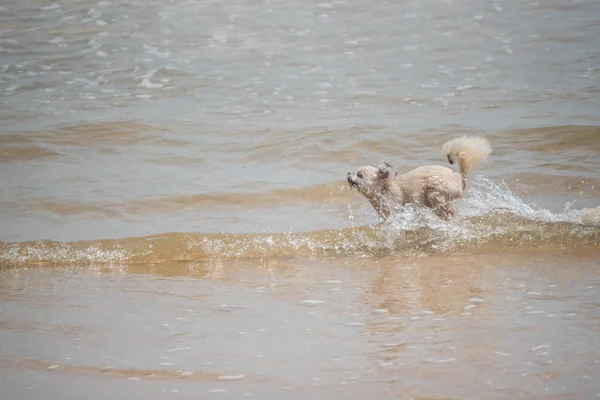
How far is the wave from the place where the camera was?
8664 millimetres

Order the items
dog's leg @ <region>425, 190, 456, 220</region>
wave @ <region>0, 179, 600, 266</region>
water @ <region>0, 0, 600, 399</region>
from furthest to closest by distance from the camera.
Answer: dog's leg @ <region>425, 190, 456, 220</region> → wave @ <region>0, 179, 600, 266</region> → water @ <region>0, 0, 600, 399</region>

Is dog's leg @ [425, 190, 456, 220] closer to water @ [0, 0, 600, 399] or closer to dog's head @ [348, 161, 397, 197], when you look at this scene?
water @ [0, 0, 600, 399]

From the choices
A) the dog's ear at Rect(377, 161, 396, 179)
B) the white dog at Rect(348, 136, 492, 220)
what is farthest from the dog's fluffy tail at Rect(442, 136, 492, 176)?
the dog's ear at Rect(377, 161, 396, 179)

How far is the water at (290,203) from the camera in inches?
216

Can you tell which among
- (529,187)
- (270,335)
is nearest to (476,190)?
(529,187)

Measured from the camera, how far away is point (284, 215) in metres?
10.5

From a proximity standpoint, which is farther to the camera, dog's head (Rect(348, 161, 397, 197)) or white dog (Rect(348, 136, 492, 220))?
dog's head (Rect(348, 161, 397, 197))

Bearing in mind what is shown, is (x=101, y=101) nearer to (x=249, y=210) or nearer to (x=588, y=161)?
(x=249, y=210)

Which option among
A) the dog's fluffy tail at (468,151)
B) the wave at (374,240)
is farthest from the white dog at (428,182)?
the wave at (374,240)

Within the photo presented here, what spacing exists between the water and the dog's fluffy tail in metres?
0.65

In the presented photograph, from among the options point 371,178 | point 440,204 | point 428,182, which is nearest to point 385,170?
point 371,178

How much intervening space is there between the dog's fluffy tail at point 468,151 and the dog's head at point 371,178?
2.04 ft

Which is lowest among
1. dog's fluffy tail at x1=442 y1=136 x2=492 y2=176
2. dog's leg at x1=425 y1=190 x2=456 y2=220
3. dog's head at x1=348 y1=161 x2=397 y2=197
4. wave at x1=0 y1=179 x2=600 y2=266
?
wave at x1=0 y1=179 x2=600 y2=266

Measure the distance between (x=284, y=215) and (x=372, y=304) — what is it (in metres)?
3.95
